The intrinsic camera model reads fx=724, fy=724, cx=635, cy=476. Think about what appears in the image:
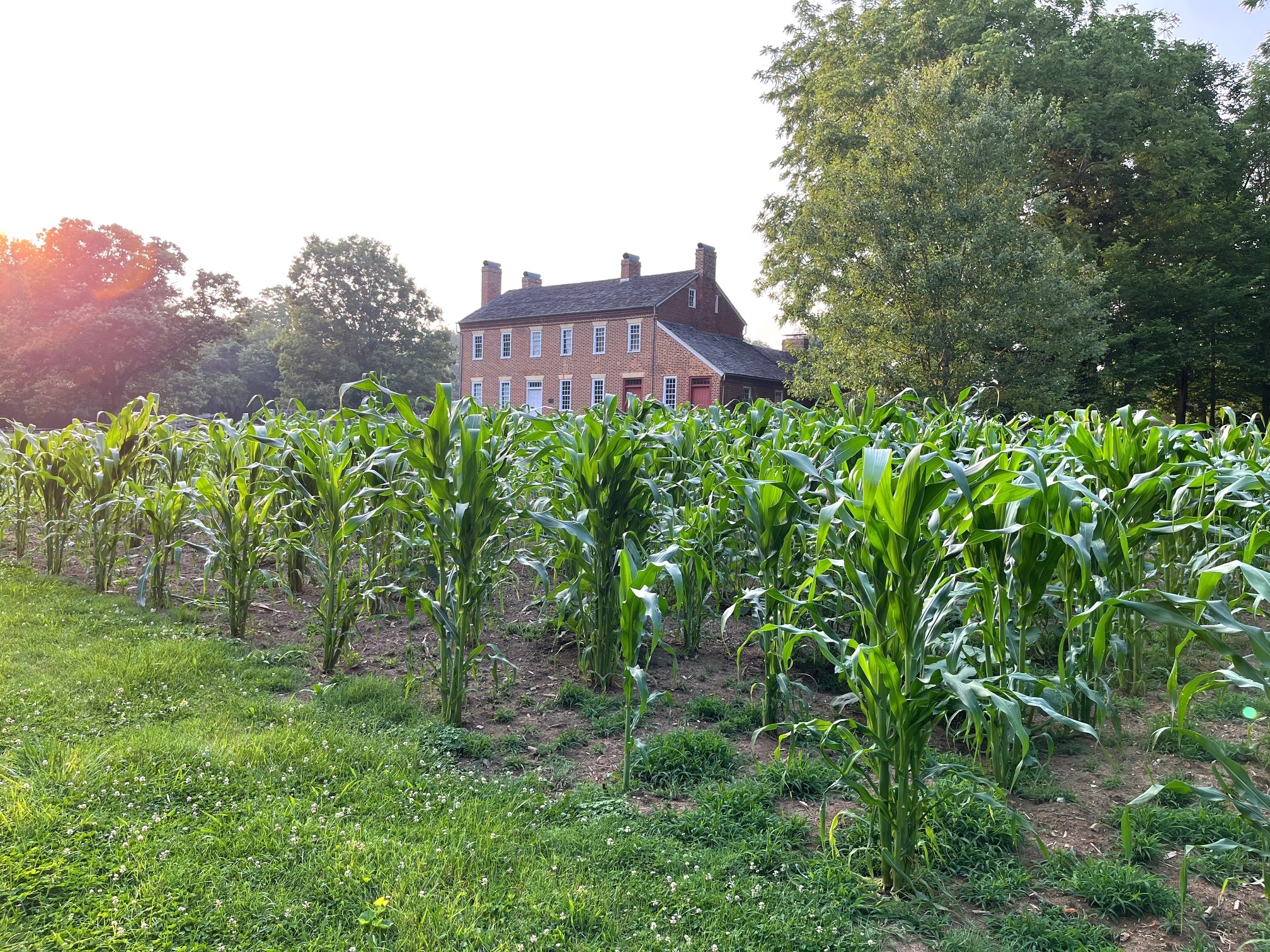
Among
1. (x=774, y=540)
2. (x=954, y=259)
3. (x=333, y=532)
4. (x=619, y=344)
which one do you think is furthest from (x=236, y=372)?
(x=774, y=540)

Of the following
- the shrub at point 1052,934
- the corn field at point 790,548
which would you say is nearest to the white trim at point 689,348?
the corn field at point 790,548

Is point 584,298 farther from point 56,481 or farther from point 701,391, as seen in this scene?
point 56,481

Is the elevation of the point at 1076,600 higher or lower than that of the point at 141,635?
higher

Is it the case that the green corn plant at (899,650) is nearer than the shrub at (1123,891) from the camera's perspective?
Yes

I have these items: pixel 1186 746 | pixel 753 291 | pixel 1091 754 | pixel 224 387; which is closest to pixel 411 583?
pixel 1091 754

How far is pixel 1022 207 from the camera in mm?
21219

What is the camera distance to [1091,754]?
3586 mm

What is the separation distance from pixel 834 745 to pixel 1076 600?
8.37 feet

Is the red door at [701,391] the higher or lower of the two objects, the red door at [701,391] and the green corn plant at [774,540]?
the higher

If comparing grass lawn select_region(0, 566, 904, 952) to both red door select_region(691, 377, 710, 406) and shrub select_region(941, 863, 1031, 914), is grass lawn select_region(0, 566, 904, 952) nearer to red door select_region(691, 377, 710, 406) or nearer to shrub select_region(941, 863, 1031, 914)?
shrub select_region(941, 863, 1031, 914)

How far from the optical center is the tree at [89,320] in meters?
35.4

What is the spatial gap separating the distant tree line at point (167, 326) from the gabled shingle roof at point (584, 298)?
7501mm

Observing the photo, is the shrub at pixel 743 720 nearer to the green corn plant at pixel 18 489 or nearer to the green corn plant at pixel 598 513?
the green corn plant at pixel 598 513

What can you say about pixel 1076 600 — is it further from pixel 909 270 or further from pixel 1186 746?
pixel 909 270
